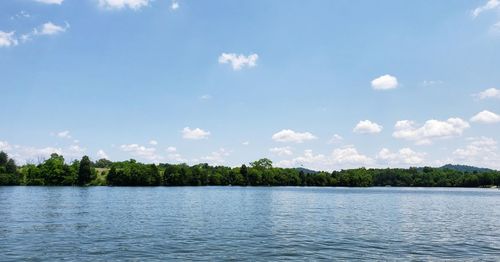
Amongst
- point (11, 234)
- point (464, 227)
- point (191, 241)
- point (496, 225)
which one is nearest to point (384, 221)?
point (464, 227)

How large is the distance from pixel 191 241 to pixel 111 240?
784 centimetres

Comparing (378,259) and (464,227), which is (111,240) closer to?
(378,259)

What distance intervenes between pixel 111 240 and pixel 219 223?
63.1 feet

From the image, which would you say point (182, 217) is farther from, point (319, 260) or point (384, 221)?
point (319, 260)

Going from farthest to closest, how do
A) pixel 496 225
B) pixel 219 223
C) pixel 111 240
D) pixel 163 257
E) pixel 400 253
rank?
pixel 496 225, pixel 219 223, pixel 111 240, pixel 400 253, pixel 163 257

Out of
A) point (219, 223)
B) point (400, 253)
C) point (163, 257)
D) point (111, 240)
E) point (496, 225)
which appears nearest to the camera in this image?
point (163, 257)

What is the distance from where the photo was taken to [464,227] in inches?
2416

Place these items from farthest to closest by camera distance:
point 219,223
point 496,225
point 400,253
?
point 496,225, point 219,223, point 400,253

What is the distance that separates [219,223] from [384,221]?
2546 centimetres

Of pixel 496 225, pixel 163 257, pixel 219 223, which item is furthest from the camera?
pixel 496 225

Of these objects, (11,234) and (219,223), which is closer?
(11,234)

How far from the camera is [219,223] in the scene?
60.5m

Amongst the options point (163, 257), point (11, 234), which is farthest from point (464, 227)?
point (11, 234)

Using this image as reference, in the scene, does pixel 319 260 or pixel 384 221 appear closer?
pixel 319 260
